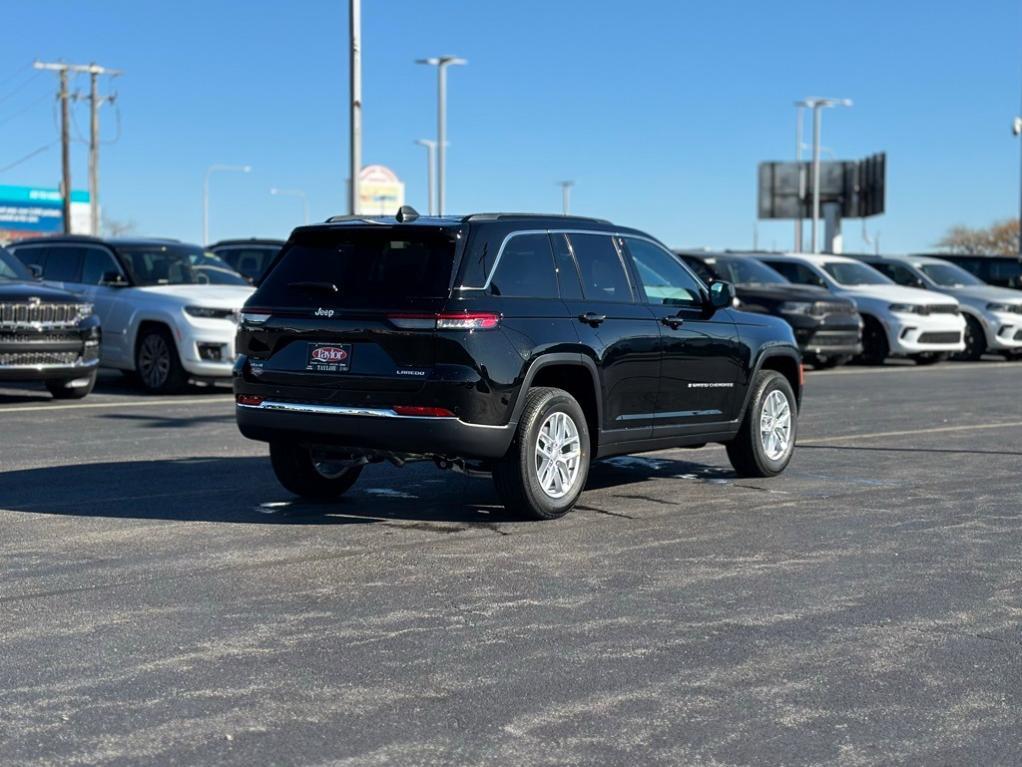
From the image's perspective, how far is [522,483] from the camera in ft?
27.8

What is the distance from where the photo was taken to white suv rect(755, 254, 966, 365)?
80.1 feet

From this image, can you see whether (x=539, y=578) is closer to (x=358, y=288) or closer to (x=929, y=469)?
(x=358, y=288)

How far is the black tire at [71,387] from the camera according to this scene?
16344 mm

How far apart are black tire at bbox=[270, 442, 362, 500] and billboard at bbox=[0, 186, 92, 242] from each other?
98234mm

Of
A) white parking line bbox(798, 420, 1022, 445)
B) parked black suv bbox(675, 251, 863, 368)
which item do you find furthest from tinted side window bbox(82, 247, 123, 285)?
white parking line bbox(798, 420, 1022, 445)

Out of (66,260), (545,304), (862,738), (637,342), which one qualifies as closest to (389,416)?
(545,304)

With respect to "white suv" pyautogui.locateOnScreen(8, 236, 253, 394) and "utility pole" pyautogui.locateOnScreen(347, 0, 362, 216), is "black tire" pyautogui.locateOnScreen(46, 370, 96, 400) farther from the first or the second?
"utility pole" pyautogui.locateOnScreen(347, 0, 362, 216)

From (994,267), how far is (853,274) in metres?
7.29

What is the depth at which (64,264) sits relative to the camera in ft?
63.3

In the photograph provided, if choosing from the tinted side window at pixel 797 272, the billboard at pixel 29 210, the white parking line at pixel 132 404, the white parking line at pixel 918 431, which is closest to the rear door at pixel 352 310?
the white parking line at pixel 918 431

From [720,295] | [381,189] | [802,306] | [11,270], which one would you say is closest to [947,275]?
[802,306]

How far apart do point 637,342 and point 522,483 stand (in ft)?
4.68

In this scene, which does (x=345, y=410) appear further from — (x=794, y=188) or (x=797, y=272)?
(x=794, y=188)

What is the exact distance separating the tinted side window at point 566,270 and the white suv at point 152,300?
876 centimetres
